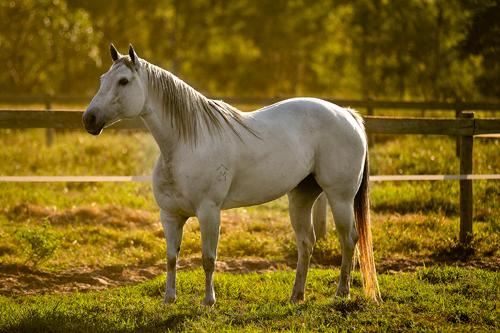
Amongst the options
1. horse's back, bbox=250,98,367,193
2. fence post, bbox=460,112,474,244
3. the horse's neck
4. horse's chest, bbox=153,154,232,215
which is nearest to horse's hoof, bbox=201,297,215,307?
horse's chest, bbox=153,154,232,215

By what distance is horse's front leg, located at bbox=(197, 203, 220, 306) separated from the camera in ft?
18.3

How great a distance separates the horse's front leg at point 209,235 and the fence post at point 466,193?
3.68m

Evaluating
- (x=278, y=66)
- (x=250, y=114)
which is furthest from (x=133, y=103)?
(x=278, y=66)

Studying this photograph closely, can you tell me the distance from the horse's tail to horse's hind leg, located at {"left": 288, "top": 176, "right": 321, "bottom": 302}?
1.31ft

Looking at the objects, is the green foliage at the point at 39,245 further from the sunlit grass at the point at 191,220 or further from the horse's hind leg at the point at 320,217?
the horse's hind leg at the point at 320,217

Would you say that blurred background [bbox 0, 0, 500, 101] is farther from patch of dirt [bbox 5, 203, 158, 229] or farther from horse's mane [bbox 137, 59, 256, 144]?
horse's mane [bbox 137, 59, 256, 144]

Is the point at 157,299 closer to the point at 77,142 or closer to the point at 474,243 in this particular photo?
the point at 474,243

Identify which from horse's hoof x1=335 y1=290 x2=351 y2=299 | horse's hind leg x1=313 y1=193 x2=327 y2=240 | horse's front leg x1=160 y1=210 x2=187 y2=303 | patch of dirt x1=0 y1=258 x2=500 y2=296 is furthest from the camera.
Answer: horse's hind leg x1=313 y1=193 x2=327 y2=240

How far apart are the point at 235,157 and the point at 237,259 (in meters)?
2.21

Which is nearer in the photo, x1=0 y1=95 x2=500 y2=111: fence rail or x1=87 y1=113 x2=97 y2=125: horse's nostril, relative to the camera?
x1=87 y1=113 x2=97 y2=125: horse's nostril

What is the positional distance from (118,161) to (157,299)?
6.97m

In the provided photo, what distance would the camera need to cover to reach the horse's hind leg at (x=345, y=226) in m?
6.12

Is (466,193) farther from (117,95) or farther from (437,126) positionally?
(117,95)

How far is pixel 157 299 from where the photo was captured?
19.9ft
